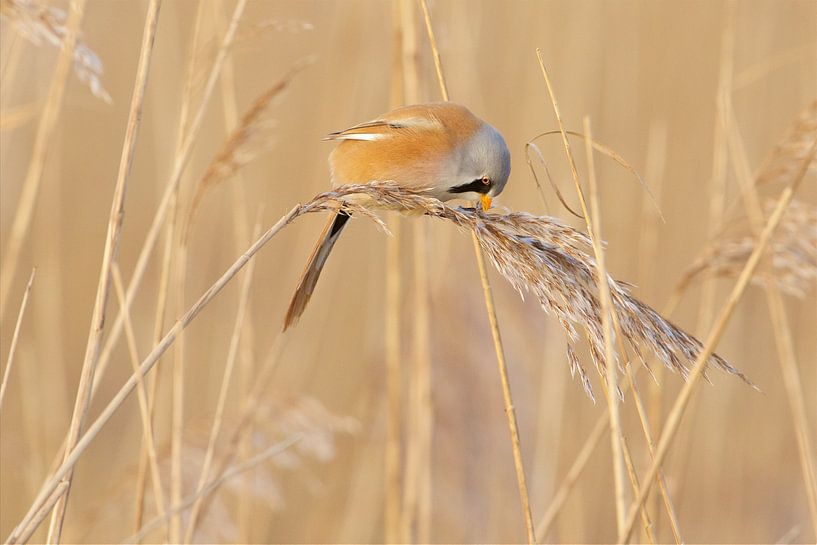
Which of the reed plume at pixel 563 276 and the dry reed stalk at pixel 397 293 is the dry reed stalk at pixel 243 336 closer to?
the dry reed stalk at pixel 397 293

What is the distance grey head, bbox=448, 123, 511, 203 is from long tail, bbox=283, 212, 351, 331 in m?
0.20

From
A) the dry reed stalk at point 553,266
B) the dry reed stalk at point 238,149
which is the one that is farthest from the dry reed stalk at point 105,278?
the dry reed stalk at point 238,149

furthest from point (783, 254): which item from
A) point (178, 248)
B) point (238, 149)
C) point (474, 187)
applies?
point (178, 248)

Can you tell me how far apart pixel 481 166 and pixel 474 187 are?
0.04 meters

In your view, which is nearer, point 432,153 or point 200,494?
point 200,494

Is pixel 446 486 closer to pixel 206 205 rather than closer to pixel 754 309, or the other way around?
pixel 206 205

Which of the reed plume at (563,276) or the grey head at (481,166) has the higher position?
the grey head at (481,166)

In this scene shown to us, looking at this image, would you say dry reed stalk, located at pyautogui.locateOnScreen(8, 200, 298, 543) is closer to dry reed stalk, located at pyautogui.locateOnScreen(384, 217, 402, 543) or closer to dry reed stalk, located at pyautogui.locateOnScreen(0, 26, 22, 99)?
dry reed stalk, located at pyautogui.locateOnScreen(384, 217, 402, 543)

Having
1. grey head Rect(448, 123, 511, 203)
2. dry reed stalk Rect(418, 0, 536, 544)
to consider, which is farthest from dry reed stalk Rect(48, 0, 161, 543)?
grey head Rect(448, 123, 511, 203)

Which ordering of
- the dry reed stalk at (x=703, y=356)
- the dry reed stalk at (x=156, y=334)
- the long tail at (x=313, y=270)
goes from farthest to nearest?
1. the dry reed stalk at (x=156, y=334)
2. the long tail at (x=313, y=270)
3. the dry reed stalk at (x=703, y=356)

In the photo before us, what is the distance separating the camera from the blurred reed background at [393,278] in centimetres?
158

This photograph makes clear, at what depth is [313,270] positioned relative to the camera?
1281 mm

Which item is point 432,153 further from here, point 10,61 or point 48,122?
point 10,61

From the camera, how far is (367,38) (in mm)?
2217
